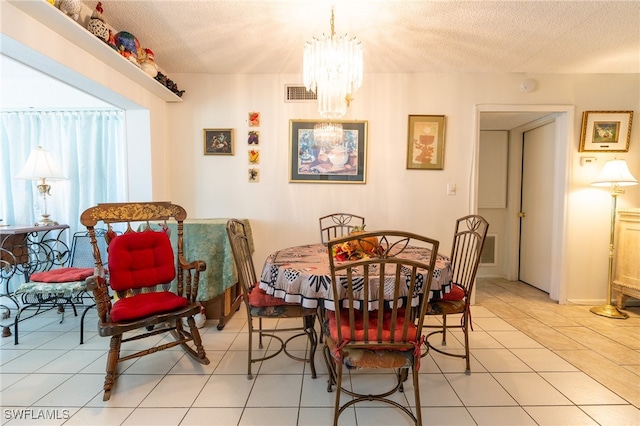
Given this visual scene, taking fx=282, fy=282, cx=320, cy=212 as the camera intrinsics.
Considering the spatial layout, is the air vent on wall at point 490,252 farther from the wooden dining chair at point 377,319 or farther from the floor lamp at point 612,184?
the wooden dining chair at point 377,319

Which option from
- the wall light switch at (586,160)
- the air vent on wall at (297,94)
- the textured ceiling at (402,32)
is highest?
the textured ceiling at (402,32)

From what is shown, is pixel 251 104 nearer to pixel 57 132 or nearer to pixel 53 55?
pixel 53 55

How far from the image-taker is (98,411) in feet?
5.02

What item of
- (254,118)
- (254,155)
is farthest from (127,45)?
(254,155)

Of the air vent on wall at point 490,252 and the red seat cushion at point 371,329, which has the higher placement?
the red seat cushion at point 371,329

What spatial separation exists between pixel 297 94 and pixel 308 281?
7.55ft

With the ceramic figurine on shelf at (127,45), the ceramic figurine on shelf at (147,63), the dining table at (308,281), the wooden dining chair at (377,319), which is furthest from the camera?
the ceramic figurine on shelf at (147,63)

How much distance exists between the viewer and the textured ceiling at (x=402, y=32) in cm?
200

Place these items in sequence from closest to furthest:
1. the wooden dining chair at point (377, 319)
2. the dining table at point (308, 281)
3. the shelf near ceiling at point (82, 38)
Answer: the wooden dining chair at point (377, 319)
the dining table at point (308, 281)
the shelf near ceiling at point (82, 38)

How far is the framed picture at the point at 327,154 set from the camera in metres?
3.07

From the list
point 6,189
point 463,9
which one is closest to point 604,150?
point 463,9

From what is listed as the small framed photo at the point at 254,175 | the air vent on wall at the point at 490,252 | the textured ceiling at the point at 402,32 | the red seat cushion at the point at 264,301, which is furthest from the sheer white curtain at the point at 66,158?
the air vent on wall at the point at 490,252

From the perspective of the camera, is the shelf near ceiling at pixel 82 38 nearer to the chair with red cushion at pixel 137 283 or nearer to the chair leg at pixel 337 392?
the chair with red cushion at pixel 137 283

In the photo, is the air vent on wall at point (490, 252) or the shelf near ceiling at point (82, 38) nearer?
the shelf near ceiling at point (82, 38)
